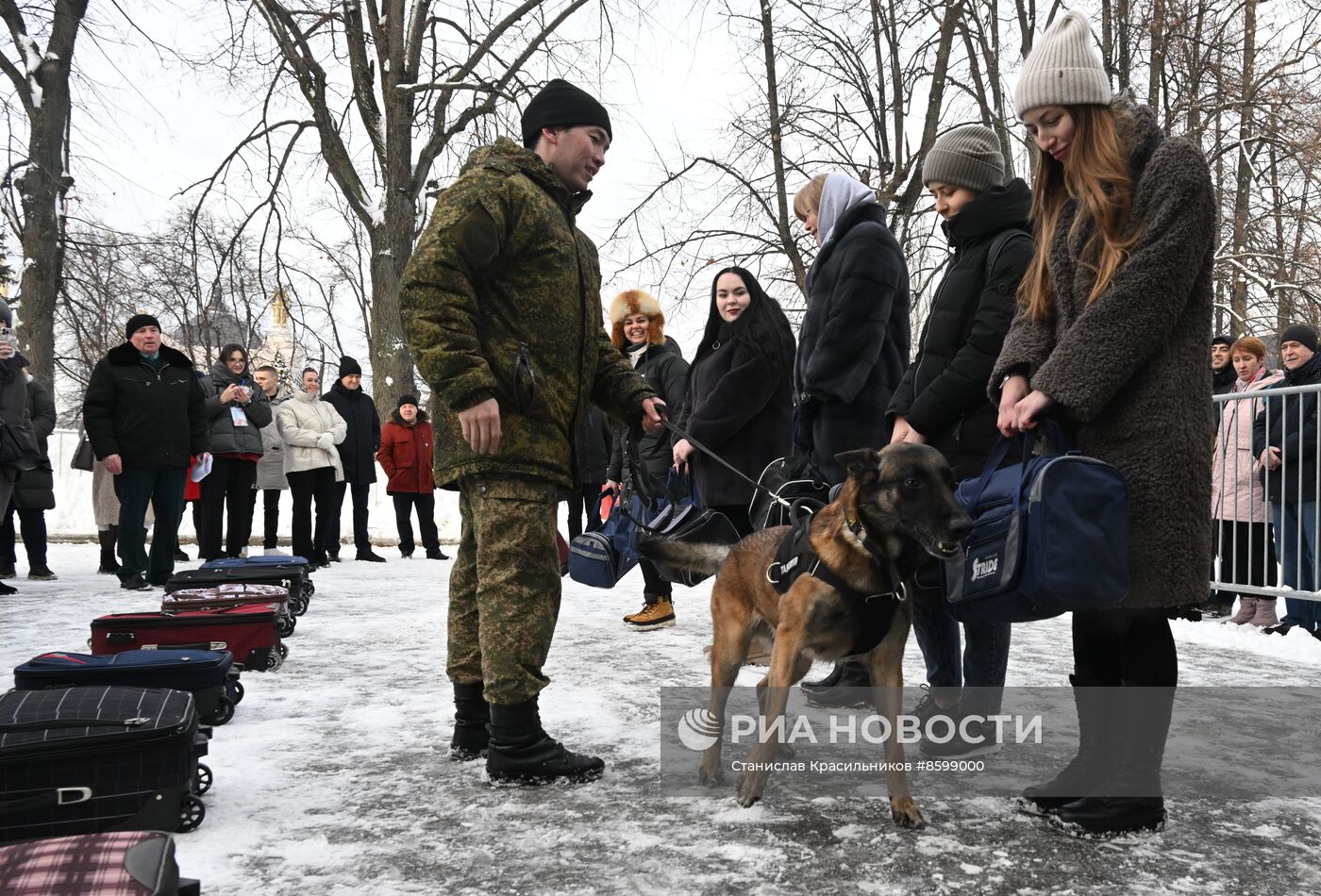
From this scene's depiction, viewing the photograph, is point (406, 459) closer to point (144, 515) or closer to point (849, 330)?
point (144, 515)

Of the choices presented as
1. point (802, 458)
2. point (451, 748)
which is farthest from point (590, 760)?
point (802, 458)

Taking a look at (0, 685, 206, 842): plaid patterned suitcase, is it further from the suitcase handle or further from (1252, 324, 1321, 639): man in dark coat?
(1252, 324, 1321, 639): man in dark coat

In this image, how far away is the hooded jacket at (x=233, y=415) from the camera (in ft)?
31.3

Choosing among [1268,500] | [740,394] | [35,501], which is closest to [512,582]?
[740,394]

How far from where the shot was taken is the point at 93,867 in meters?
1.90

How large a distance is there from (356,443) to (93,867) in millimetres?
10157

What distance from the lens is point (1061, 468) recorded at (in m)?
2.62

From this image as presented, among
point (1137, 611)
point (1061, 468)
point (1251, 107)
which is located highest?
point (1251, 107)

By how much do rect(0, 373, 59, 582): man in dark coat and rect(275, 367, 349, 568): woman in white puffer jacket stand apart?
2.15m

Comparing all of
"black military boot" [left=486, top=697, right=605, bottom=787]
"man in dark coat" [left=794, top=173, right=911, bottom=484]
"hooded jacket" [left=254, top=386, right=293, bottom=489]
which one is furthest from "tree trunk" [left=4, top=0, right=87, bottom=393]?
"black military boot" [left=486, top=697, right=605, bottom=787]

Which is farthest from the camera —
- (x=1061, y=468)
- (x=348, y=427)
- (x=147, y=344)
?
(x=348, y=427)

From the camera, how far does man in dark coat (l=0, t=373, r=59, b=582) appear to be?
9.01 metres

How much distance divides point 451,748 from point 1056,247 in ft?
8.63

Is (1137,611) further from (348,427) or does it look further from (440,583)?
(348,427)
